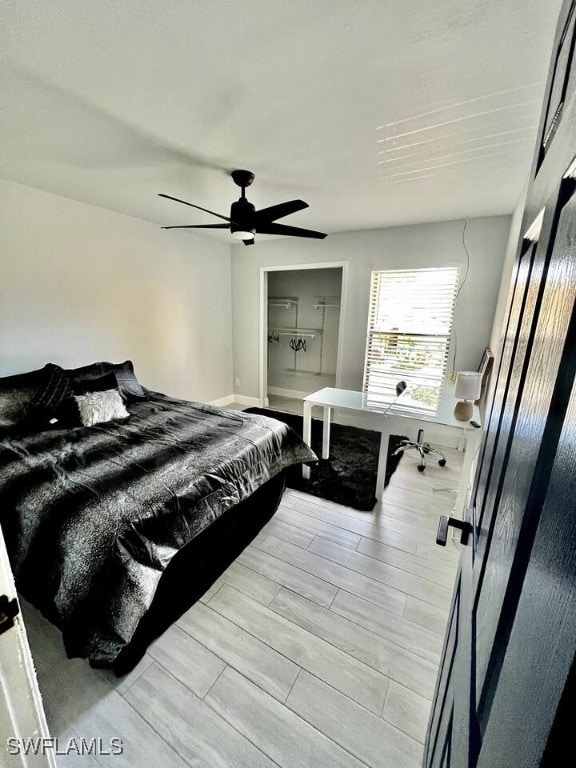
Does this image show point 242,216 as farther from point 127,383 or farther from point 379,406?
point 127,383

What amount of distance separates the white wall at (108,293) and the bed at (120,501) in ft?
1.91

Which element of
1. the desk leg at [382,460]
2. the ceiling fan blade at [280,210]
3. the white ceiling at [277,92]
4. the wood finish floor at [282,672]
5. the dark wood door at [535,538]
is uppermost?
the white ceiling at [277,92]

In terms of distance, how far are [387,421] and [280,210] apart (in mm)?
1763

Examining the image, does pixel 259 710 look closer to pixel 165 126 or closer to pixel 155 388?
pixel 165 126

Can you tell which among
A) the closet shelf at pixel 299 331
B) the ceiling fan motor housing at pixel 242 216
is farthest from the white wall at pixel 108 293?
the ceiling fan motor housing at pixel 242 216

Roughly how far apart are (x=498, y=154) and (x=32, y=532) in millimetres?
3377

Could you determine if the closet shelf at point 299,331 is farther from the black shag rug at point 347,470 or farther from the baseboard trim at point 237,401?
the black shag rug at point 347,470

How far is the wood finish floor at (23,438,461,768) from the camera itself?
114cm

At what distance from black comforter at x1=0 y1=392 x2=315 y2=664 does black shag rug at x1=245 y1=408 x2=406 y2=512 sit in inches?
25.3

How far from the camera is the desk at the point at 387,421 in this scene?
7.21 feet

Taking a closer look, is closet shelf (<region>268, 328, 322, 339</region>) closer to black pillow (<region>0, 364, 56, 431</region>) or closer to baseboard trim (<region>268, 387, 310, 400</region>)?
baseboard trim (<region>268, 387, 310, 400</region>)

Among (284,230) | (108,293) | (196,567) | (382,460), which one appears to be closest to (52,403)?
(108,293)

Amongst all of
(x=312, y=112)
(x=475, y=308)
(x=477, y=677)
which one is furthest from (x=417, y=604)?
(x=475, y=308)

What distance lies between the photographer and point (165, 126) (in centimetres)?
171
